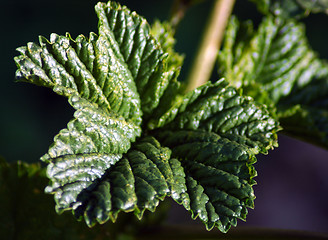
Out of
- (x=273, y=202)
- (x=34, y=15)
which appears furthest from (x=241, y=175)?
(x=34, y=15)

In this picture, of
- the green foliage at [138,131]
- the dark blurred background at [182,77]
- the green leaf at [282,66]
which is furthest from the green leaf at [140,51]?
the dark blurred background at [182,77]

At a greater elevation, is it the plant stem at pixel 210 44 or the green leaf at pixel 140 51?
the plant stem at pixel 210 44

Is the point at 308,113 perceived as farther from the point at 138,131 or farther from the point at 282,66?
the point at 138,131

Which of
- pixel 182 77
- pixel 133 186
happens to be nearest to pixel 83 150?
pixel 133 186

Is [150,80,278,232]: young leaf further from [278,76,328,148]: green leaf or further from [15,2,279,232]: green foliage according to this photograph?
[278,76,328,148]: green leaf

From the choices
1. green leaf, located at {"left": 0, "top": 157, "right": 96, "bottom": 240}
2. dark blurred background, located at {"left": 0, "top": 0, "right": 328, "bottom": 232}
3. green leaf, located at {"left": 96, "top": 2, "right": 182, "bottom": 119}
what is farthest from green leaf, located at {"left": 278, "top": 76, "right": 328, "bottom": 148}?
dark blurred background, located at {"left": 0, "top": 0, "right": 328, "bottom": 232}

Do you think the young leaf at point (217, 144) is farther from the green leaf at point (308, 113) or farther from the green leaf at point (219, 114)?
the green leaf at point (308, 113)

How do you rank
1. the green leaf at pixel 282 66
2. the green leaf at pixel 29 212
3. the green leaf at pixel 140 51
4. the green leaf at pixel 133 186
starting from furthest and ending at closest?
the green leaf at pixel 282 66, the green leaf at pixel 29 212, the green leaf at pixel 140 51, the green leaf at pixel 133 186
